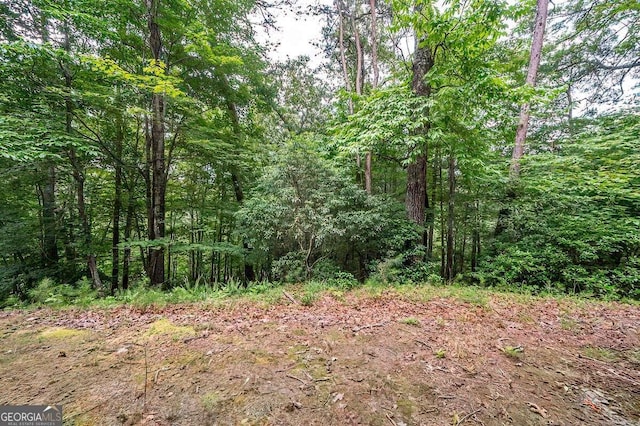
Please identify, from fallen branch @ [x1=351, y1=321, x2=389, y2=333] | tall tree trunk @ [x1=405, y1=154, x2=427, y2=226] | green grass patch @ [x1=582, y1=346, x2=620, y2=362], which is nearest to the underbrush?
→ fallen branch @ [x1=351, y1=321, x2=389, y2=333]

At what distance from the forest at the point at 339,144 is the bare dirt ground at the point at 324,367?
8.35 ft

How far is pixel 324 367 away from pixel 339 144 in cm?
600

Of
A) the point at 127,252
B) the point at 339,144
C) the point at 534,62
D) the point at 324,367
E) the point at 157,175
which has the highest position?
the point at 534,62

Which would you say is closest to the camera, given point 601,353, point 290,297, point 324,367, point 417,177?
point 324,367

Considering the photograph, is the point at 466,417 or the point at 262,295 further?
the point at 262,295

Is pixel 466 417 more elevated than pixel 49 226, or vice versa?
pixel 49 226

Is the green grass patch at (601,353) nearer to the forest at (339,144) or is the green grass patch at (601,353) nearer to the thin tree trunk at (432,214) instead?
the forest at (339,144)

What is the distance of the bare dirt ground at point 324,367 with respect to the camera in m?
1.81

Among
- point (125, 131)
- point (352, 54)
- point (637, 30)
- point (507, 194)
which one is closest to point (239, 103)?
point (125, 131)

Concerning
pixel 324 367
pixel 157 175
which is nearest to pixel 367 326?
pixel 324 367

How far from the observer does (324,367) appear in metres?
2.33

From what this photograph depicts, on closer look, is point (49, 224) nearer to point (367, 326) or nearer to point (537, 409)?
point (367, 326)

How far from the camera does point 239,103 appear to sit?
9.16 m

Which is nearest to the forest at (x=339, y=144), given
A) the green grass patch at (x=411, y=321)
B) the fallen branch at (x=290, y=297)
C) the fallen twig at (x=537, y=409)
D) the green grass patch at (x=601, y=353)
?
the fallen branch at (x=290, y=297)
